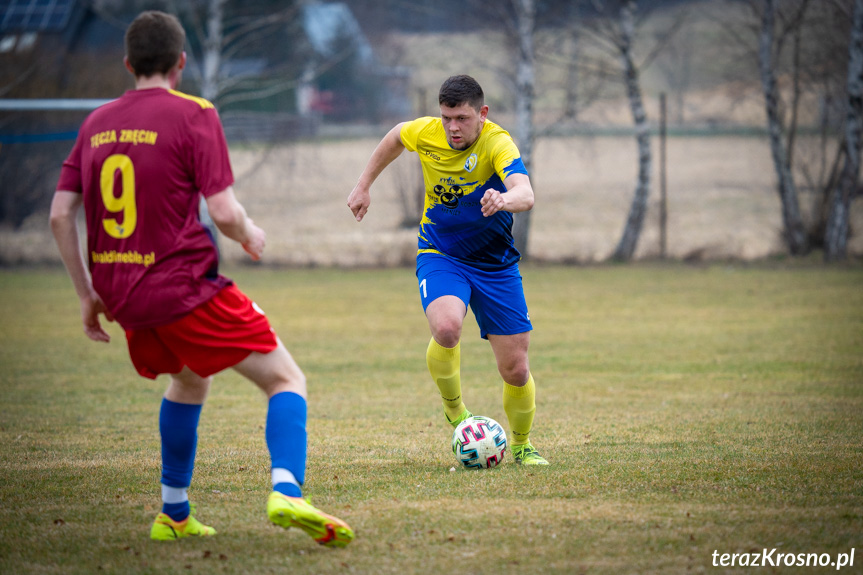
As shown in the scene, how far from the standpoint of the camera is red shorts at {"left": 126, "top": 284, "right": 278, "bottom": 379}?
3156mm

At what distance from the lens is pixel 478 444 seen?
4727mm

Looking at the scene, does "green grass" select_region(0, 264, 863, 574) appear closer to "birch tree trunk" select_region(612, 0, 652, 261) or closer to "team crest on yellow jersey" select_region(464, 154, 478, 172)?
"team crest on yellow jersey" select_region(464, 154, 478, 172)

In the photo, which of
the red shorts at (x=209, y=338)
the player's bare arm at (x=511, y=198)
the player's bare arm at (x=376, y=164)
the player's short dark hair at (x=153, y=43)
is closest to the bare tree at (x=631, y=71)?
the player's bare arm at (x=376, y=164)

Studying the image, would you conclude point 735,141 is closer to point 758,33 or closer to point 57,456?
point 758,33

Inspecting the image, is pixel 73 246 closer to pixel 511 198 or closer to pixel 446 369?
pixel 511 198

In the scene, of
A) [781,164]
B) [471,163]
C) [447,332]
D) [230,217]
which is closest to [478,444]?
[447,332]

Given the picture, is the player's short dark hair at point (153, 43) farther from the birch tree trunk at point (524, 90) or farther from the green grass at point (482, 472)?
the birch tree trunk at point (524, 90)

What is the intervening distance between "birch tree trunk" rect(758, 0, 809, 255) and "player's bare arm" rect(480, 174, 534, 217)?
14.3 meters

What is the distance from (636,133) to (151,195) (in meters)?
15.2

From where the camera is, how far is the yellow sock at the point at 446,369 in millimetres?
4934

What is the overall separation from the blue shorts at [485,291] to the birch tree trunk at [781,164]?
1380 cm

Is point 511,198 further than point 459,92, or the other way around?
point 459,92

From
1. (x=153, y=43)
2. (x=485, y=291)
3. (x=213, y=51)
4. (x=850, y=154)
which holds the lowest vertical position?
(x=485, y=291)

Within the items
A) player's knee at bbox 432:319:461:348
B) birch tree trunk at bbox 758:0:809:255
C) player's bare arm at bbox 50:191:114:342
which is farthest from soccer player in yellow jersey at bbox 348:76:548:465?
birch tree trunk at bbox 758:0:809:255
